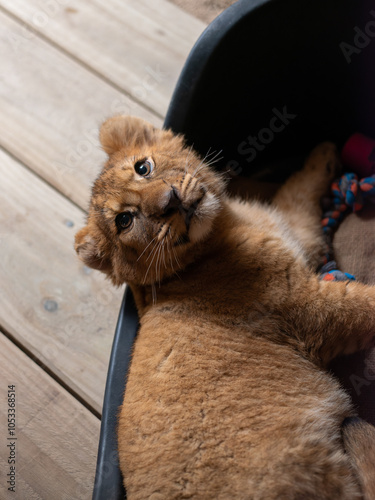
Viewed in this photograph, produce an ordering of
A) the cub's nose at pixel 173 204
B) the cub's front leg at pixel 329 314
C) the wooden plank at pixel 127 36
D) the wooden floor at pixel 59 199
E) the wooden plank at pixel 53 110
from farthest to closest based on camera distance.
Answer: the wooden plank at pixel 127 36 < the wooden plank at pixel 53 110 < the wooden floor at pixel 59 199 < the cub's front leg at pixel 329 314 < the cub's nose at pixel 173 204

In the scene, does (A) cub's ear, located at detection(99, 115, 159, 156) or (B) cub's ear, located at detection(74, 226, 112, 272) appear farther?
(A) cub's ear, located at detection(99, 115, 159, 156)

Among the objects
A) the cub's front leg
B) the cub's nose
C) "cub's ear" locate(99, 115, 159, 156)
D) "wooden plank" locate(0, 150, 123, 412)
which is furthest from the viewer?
"wooden plank" locate(0, 150, 123, 412)

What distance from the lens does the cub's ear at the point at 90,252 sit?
192cm

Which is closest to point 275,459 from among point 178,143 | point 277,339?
point 277,339

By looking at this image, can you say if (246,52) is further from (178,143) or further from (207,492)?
(207,492)

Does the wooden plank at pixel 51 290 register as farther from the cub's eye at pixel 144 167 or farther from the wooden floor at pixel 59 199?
the cub's eye at pixel 144 167

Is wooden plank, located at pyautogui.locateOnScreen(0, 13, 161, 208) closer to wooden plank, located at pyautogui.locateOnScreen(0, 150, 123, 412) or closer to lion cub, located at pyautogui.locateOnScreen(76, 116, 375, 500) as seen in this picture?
wooden plank, located at pyautogui.locateOnScreen(0, 150, 123, 412)

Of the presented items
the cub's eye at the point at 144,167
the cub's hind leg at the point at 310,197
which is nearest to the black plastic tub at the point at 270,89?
the cub's hind leg at the point at 310,197

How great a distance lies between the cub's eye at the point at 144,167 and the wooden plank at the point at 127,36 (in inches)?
40.6

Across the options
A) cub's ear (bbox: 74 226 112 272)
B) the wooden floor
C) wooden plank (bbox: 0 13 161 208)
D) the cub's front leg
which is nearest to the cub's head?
cub's ear (bbox: 74 226 112 272)

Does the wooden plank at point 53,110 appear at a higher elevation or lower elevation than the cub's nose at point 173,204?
lower

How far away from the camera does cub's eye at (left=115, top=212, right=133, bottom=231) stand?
6.11ft

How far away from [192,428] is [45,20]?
295 cm

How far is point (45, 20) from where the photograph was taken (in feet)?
10.5
